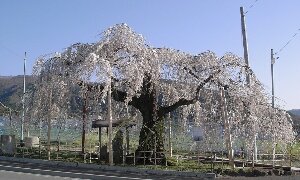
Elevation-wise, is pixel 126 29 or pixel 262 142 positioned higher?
pixel 126 29

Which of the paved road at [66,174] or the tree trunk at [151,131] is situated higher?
the tree trunk at [151,131]

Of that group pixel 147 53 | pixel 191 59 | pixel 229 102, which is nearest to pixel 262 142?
pixel 229 102

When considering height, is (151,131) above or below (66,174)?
above

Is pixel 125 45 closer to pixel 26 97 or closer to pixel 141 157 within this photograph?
pixel 141 157

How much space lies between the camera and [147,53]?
69.9 feet

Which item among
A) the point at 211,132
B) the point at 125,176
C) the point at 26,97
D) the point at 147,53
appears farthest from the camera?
the point at 26,97

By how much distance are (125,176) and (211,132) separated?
7607mm

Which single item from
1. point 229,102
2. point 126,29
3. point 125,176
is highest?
point 126,29

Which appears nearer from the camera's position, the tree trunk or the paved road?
the paved road

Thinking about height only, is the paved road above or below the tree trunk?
below

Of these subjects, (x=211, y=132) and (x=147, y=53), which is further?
(x=211, y=132)

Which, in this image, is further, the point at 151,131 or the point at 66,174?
the point at 151,131

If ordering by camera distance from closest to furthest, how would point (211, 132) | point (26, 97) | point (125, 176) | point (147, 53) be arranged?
1. point (125, 176)
2. point (147, 53)
3. point (211, 132)
4. point (26, 97)

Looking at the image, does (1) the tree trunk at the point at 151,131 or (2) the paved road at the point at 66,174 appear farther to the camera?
(1) the tree trunk at the point at 151,131
